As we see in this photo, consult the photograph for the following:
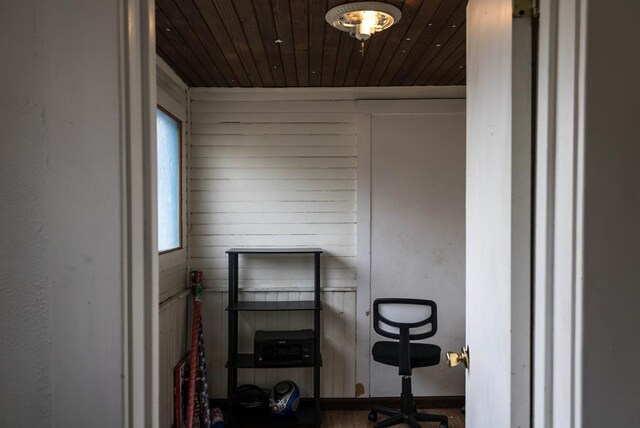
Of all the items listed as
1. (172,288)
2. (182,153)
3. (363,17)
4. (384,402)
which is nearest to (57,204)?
(363,17)

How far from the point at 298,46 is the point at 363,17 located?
0.63 m

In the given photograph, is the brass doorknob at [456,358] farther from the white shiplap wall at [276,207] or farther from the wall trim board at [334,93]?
the wall trim board at [334,93]

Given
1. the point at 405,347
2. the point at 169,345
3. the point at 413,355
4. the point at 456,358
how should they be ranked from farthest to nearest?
the point at 413,355 → the point at 405,347 → the point at 169,345 → the point at 456,358

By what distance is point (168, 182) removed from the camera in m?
3.27

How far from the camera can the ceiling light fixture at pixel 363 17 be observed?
208 centimetres

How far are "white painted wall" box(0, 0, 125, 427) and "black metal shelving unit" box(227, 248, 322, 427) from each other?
2.66 metres

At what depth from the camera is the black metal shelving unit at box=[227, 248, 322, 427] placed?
3375 mm

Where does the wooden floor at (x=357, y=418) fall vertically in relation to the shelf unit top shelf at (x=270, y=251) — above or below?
below

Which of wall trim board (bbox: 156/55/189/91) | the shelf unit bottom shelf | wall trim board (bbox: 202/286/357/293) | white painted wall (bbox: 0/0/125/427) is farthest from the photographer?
wall trim board (bbox: 202/286/357/293)

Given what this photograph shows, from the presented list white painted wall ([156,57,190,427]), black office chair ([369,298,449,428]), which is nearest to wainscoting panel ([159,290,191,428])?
white painted wall ([156,57,190,427])

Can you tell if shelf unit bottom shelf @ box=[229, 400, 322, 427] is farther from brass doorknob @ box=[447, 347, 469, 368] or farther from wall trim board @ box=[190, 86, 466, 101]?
wall trim board @ box=[190, 86, 466, 101]

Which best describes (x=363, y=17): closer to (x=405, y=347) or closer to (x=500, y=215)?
(x=500, y=215)

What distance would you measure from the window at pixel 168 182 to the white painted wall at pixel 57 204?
228 centimetres

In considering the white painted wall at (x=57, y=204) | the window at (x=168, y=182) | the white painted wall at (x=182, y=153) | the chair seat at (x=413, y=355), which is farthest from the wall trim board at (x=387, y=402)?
the white painted wall at (x=57, y=204)
